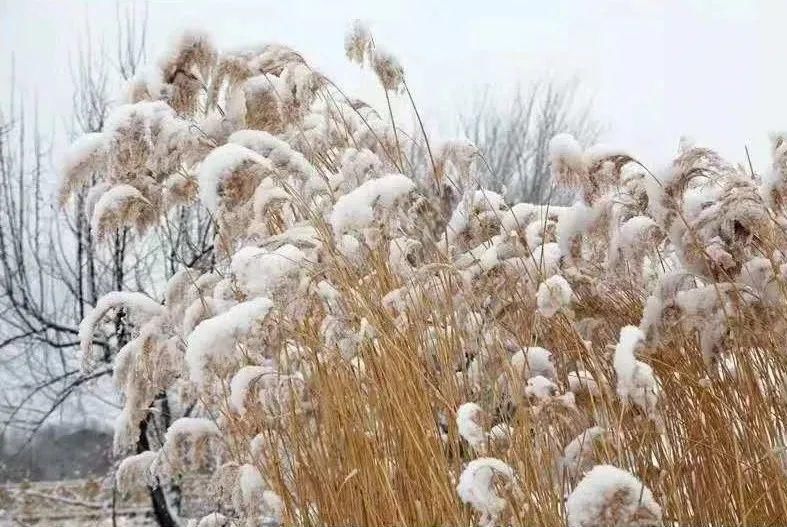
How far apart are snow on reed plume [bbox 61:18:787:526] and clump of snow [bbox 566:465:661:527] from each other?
173 mm

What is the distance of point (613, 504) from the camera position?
73cm

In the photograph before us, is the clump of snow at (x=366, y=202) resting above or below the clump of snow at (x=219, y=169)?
below

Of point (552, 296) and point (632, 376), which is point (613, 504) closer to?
point (632, 376)

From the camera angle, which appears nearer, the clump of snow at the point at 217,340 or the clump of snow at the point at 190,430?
the clump of snow at the point at 217,340

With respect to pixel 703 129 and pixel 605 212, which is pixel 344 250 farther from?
pixel 703 129

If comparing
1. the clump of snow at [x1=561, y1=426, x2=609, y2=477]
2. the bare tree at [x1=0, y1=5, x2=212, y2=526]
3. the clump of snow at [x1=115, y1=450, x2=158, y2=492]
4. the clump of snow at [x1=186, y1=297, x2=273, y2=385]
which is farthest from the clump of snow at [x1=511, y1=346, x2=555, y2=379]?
the bare tree at [x1=0, y1=5, x2=212, y2=526]

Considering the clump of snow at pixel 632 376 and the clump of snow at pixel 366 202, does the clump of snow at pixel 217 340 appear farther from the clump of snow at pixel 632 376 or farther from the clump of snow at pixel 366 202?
the clump of snow at pixel 632 376

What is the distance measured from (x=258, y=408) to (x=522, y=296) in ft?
1.49

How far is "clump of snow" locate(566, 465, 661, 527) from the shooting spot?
0.73 m

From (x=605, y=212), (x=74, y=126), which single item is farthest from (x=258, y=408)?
(x=74, y=126)

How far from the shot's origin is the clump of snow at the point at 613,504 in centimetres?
73

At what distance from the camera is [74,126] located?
5883 mm

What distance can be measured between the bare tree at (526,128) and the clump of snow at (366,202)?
6694mm

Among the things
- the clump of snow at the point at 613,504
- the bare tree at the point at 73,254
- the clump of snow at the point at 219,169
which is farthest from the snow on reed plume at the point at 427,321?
the bare tree at the point at 73,254
